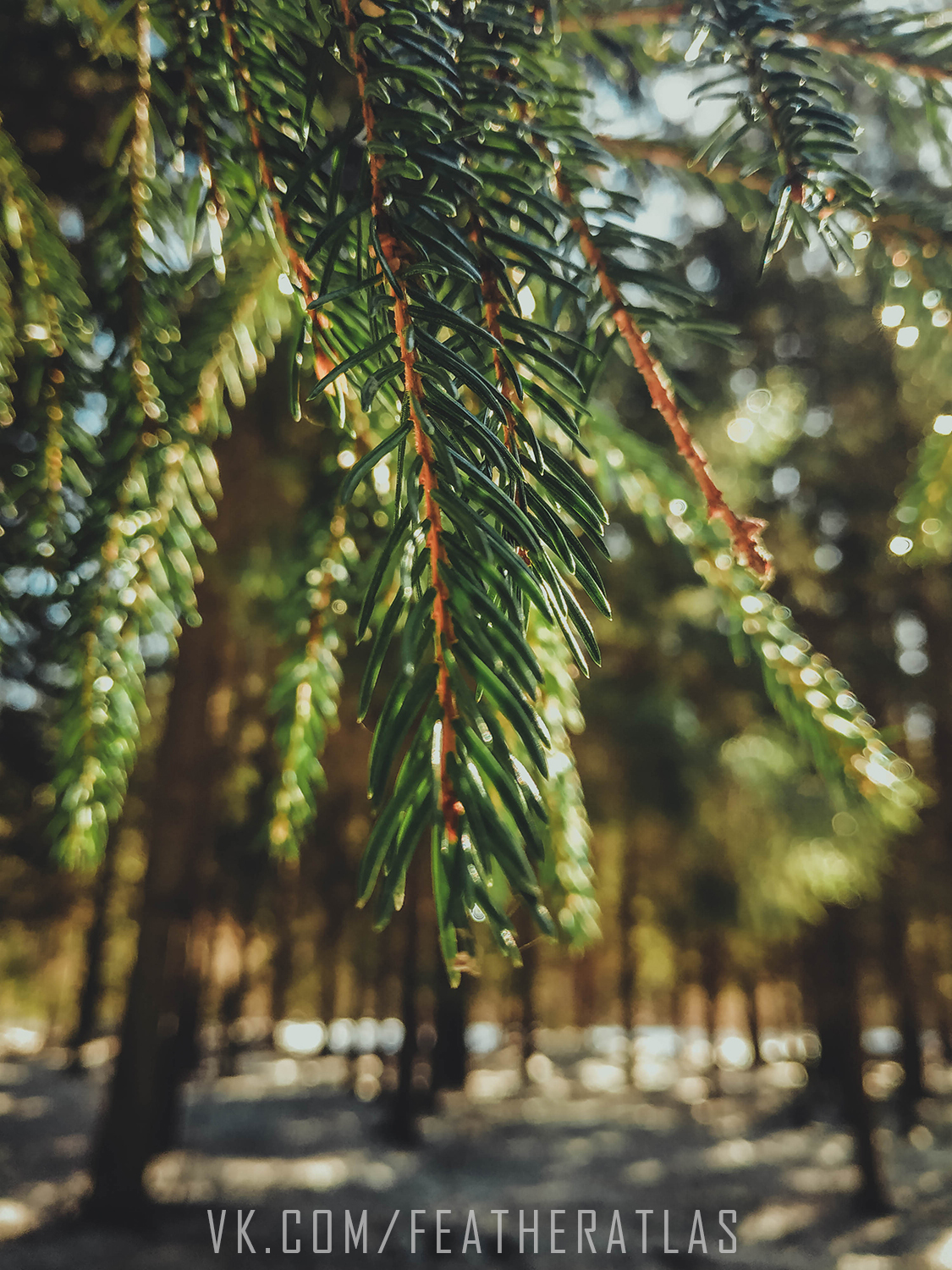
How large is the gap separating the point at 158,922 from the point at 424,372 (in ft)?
17.8

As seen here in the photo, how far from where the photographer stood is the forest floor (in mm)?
5695

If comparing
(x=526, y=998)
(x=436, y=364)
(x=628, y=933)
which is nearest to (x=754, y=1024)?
(x=526, y=998)

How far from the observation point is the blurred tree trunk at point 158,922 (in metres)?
4.91

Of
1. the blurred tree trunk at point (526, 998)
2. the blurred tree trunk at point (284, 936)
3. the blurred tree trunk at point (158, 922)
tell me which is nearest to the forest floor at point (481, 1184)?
the blurred tree trunk at point (158, 922)

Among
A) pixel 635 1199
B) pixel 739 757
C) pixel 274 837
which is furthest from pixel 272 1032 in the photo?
pixel 274 837

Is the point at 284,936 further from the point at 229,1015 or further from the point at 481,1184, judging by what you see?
the point at 481,1184

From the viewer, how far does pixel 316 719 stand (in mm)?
746

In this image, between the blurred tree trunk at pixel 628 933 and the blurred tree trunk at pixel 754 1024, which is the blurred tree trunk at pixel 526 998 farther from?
the blurred tree trunk at pixel 754 1024

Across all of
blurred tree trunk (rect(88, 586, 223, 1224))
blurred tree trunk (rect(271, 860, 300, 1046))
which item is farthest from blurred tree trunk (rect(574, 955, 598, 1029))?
blurred tree trunk (rect(88, 586, 223, 1224))

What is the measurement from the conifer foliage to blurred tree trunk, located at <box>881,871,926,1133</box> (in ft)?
32.5

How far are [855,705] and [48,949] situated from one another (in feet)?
62.8

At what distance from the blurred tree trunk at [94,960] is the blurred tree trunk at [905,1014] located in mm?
10176

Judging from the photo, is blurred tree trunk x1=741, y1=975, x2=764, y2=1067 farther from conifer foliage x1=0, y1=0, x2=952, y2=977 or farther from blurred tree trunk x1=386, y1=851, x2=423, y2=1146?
conifer foliage x1=0, y1=0, x2=952, y2=977

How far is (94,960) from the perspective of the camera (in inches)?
463
